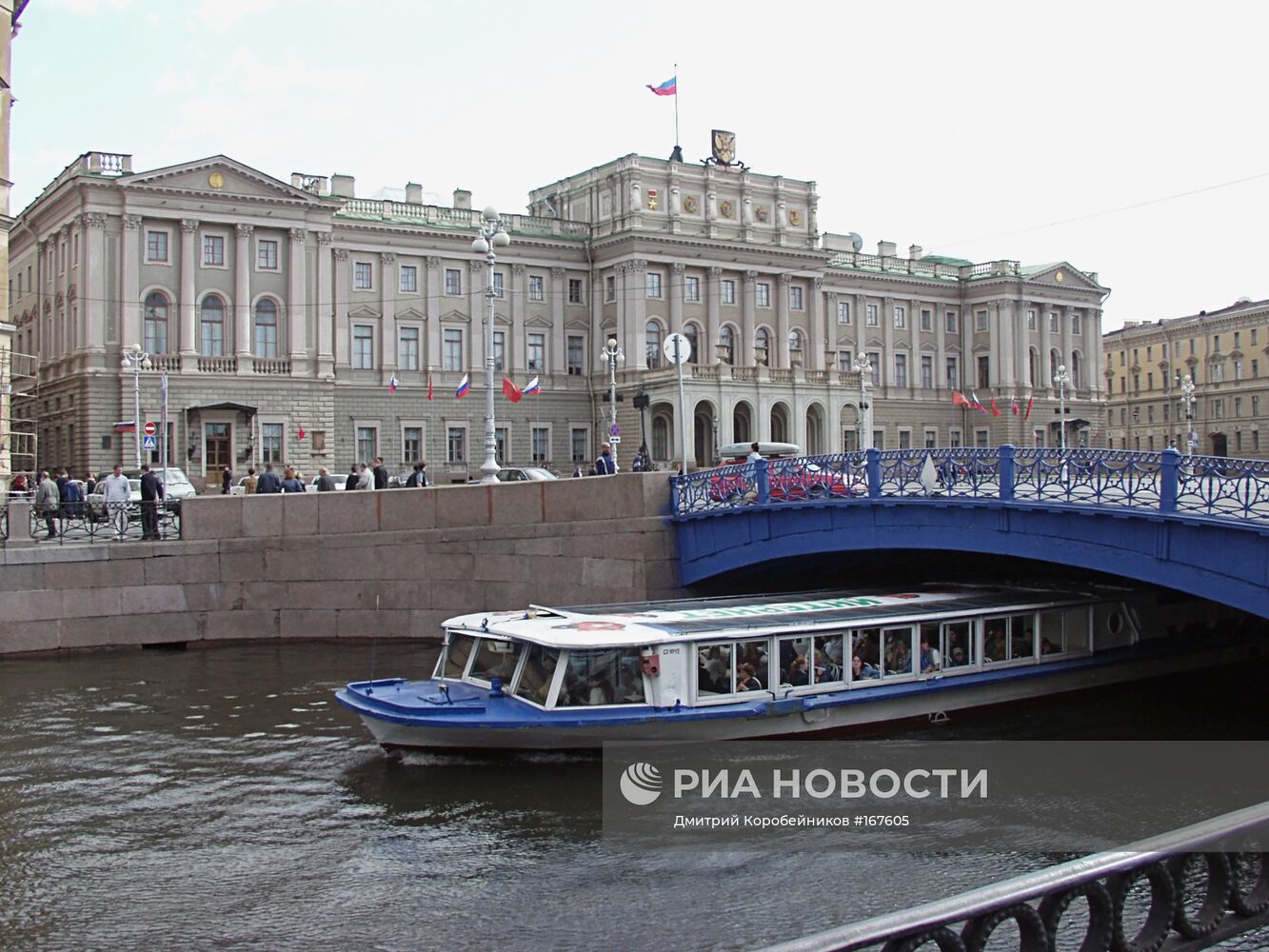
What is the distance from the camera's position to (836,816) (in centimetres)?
1501

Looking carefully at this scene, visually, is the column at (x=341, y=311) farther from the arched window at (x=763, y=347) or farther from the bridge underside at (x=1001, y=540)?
the bridge underside at (x=1001, y=540)

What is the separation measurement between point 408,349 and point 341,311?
4.16 meters

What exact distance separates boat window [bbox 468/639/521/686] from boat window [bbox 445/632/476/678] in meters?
0.19

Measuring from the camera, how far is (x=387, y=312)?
65125 millimetres

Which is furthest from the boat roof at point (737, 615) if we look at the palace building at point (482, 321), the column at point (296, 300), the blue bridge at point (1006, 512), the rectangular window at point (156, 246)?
the rectangular window at point (156, 246)

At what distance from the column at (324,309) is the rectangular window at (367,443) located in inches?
169

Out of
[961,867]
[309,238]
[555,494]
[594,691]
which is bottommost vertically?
[961,867]

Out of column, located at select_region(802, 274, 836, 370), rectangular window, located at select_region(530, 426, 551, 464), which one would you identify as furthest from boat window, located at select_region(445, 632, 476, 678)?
column, located at select_region(802, 274, 836, 370)

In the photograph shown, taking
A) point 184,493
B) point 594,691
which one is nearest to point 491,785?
point 594,691

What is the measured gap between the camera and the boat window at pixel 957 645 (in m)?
19.7

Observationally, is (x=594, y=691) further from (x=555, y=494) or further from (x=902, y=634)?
(x=555, y=494)

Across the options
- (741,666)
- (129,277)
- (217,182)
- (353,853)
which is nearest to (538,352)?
(217,182)

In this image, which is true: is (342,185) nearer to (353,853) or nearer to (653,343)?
(653,343)

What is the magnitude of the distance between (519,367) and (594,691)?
53.1m
